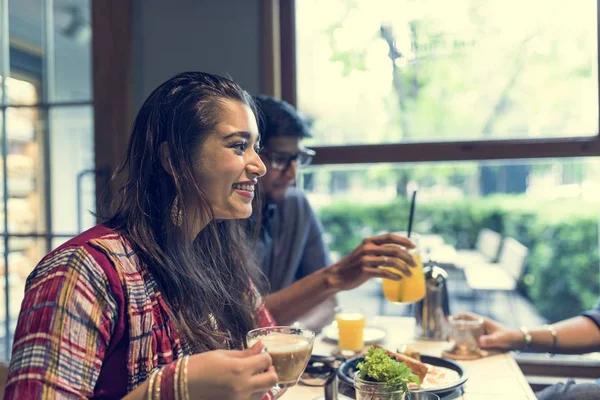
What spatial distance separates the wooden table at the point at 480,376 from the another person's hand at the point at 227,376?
491 mm

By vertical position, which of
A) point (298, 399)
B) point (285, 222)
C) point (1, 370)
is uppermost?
point (285, 222)

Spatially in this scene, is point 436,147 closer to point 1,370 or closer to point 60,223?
point 60,223

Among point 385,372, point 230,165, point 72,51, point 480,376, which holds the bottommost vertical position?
point 480,376

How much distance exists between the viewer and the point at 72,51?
8.80 ft

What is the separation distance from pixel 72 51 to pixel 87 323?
6.94ft

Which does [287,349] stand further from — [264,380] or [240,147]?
[240,147]

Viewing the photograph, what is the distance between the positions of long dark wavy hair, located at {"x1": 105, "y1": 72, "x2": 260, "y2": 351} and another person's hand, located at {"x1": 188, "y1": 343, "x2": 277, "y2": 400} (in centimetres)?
29

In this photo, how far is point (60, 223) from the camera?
272cm

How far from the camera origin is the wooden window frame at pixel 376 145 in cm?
228

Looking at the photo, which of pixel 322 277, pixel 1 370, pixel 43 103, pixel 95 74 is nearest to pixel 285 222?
pixel 322 277

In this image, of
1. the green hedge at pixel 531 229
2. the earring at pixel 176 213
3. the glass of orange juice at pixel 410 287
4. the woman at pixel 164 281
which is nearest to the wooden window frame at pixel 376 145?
the glass of orange juice at pixel 410 287

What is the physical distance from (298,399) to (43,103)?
2102 millimetres

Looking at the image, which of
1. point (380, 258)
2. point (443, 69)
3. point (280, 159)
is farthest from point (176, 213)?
point (443, 69)

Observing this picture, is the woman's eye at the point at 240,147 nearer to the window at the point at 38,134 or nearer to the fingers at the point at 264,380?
the fingers at the point at 264,380
